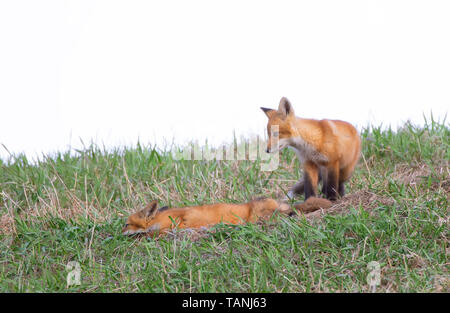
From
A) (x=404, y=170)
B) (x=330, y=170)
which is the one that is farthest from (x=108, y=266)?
(x=404, y=170)

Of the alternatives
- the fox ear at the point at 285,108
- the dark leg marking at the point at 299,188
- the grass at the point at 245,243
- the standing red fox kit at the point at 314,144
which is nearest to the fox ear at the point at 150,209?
the grass at the point at 245,243

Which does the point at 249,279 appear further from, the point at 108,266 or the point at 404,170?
the point at 404,170

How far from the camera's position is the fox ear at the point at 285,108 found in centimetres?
728

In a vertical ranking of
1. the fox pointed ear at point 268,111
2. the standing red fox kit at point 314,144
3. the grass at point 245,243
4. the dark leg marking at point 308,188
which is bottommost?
the grass at point 245,243

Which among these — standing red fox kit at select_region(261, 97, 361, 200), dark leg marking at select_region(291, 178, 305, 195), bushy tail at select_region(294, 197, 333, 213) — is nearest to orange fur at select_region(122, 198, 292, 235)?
bushy tail at select_region(294, 197, 333, 213)

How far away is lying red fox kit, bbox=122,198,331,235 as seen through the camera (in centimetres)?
655

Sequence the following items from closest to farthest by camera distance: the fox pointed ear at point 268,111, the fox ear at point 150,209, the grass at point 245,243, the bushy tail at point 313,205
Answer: the grass at point 245,243 → the fox ear at point 150,209 → the bushy tail at point 313,205 → the fox pointed ear at point 268,111

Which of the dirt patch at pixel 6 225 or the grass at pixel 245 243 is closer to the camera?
the grass at pixel 245 243

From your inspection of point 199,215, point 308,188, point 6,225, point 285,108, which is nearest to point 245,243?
point 199,215

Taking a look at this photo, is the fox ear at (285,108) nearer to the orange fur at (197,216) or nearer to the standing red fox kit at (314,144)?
the standing red fox kit at (314,144)

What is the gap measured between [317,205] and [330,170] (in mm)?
845

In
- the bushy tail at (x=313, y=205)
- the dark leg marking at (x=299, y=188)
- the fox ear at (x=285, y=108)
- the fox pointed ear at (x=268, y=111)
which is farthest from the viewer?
the dark leg marking at (x=299, y=188)
